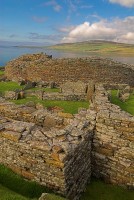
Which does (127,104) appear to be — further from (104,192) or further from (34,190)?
(34,190)

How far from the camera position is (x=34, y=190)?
9594mm

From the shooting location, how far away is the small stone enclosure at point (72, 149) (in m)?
9.45

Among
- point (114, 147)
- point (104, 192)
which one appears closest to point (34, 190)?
point (104, 192)

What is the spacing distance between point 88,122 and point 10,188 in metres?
4.24

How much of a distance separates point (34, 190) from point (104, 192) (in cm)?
314

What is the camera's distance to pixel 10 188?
9.56m

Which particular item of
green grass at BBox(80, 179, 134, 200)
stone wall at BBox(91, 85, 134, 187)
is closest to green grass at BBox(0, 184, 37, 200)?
green grass at BBox(80, 179, 134, 200)

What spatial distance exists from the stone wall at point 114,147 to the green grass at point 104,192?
325mm

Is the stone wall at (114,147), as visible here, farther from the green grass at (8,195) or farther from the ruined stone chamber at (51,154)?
the green grass at (8,195)

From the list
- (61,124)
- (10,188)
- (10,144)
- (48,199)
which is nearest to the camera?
(48,199)

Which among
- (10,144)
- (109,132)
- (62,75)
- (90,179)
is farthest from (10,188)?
(62,75)

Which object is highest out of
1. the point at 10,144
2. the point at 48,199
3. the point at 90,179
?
the point at 10,144

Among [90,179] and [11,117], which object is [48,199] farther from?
[11,117]

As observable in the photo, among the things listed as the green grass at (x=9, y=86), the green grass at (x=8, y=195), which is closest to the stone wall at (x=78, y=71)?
the green grass at (x=9, y=86)
